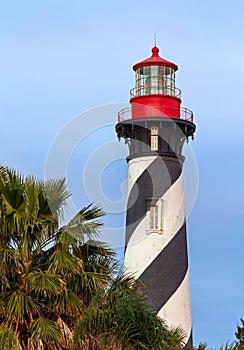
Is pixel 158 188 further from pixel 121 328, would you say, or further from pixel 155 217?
pixel 121 328

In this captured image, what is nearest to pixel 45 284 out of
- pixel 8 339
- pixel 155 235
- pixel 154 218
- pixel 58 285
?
pixel 58 285

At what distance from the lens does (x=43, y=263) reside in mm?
18391

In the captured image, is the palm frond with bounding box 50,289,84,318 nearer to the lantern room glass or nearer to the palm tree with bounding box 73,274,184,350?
the palm tree with bounding box 73,274,184,350

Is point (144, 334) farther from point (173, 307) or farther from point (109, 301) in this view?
point (173, 307)

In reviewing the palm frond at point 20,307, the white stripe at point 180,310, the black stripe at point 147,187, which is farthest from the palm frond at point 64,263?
the black stripe at point 147,187

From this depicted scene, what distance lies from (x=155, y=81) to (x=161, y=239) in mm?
4601

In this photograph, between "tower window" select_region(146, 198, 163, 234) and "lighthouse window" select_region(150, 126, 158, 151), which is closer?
"tower window" select_region(146, 198, 163, 234)

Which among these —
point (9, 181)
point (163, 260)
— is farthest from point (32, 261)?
point (163, 260)

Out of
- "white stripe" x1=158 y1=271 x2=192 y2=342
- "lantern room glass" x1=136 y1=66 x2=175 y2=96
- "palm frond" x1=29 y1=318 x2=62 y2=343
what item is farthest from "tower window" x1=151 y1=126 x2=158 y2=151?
A: "palm frond" x1=29 y1=318 x2=62 y2=343

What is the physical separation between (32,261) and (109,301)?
6.71ft

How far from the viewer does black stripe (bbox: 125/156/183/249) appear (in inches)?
1180

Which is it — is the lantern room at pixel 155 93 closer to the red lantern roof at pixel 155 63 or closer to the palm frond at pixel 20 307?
the red lantern roof at pixel 155 63

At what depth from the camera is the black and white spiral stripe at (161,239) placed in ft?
96.0

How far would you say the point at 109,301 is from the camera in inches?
659
